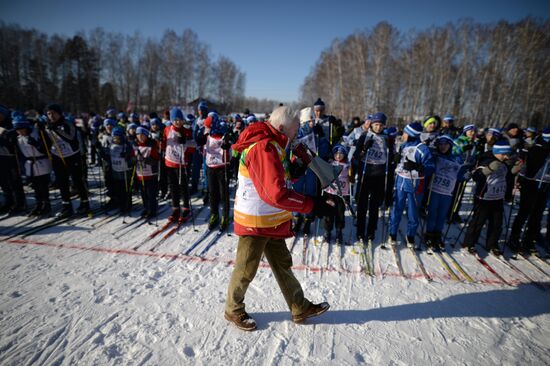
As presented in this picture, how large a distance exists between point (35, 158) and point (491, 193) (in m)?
8.84

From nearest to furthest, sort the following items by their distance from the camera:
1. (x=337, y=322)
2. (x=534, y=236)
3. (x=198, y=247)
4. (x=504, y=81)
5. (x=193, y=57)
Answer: (x=337, y=322)
(x=198, y=247)
(x=534, y=236)
(x=504, y=81)
(x=193, y=57)

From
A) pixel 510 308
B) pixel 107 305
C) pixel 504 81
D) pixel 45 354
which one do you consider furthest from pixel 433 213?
pixel 504 81

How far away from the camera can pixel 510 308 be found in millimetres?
3107

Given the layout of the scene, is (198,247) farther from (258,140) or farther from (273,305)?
(258,140)

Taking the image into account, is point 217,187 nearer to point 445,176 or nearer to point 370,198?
point 370,198

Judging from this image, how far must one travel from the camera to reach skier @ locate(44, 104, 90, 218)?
16.8 feet

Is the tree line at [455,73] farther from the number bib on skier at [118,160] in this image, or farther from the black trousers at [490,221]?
the number bib on skier at [118,160]

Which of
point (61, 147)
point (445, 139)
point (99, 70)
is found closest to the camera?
point (445, 139)

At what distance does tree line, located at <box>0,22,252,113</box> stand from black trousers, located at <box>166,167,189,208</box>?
3324 centimetres

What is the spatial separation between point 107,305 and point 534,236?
706 centimetres

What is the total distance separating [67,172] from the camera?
5.41 meters

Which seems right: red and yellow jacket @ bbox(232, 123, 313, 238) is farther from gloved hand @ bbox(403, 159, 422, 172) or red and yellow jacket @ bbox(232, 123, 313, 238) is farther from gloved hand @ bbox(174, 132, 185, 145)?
gloved hand @ bbox(174, 132, 185, 145)

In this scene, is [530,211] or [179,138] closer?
[530,211]

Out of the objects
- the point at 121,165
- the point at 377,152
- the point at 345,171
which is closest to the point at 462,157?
the point at 377,152
